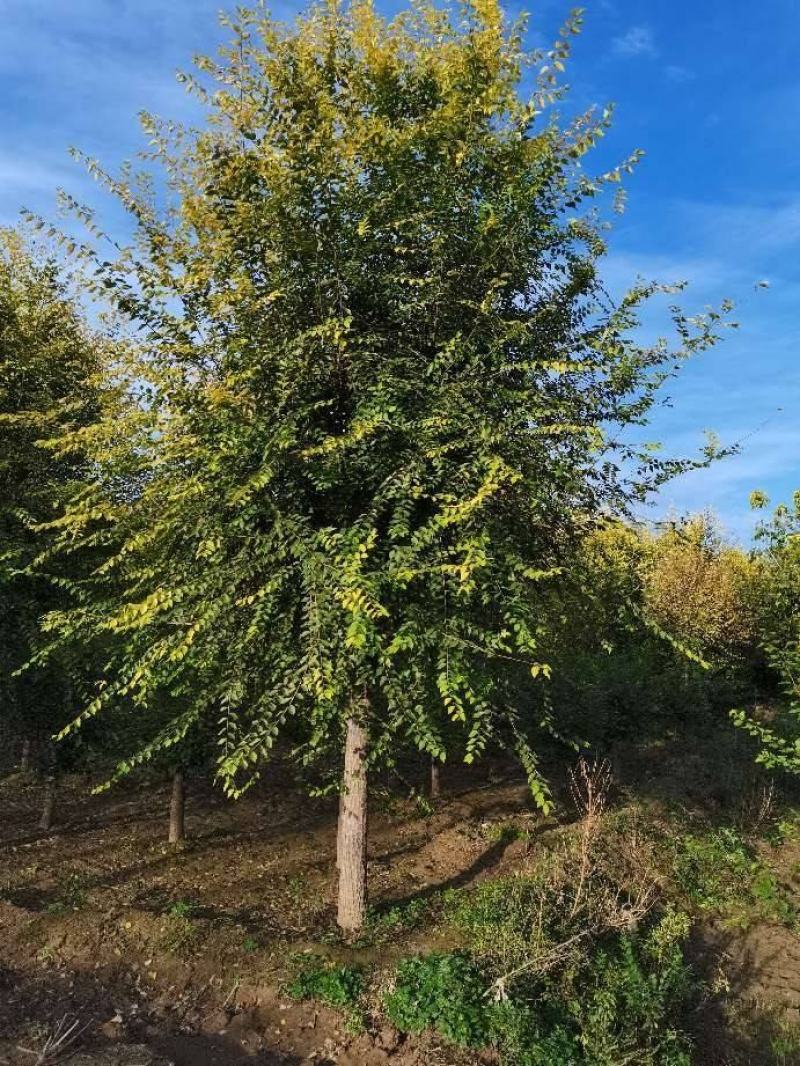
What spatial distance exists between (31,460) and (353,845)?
7523 millimetres

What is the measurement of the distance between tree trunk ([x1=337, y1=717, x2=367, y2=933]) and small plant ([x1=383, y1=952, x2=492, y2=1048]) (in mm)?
1319

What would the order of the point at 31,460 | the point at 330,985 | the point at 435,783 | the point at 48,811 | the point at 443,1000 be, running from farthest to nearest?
the point at 435,783, the point at 48,811, the point at 31,460, the point at 330,985, the point at 443,1000

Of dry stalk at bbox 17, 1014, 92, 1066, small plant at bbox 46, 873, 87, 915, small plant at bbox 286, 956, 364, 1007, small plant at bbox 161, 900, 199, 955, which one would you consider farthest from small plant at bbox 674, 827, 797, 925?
small plant at bbox 46, 873, 87, 915

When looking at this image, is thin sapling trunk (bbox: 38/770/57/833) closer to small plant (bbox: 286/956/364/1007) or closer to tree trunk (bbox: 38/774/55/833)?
tree trunk (bbox: 38/774/55/833)

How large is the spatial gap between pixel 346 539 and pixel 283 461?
1175 millimetres

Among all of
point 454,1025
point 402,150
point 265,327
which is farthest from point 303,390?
point 454,1025

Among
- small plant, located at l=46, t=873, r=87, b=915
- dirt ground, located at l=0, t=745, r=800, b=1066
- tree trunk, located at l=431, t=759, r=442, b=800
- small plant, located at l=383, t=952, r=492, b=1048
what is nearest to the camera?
small plant, located at l=383, t=952, r=492, b=1048

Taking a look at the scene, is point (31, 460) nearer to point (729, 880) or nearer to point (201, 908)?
point (201, 908)

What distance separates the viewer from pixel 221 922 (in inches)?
340

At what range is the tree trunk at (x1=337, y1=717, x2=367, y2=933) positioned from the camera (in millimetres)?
8406

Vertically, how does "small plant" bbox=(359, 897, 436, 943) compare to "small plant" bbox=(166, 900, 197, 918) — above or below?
below

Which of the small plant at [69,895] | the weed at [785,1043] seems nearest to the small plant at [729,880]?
the weed at [785,1043]

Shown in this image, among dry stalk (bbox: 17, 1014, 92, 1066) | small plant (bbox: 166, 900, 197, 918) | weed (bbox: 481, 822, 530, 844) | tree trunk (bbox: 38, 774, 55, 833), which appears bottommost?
dry stalk (bbox: 17, 1014, 92, 1066)

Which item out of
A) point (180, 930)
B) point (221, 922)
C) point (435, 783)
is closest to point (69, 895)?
point (180, 930)
